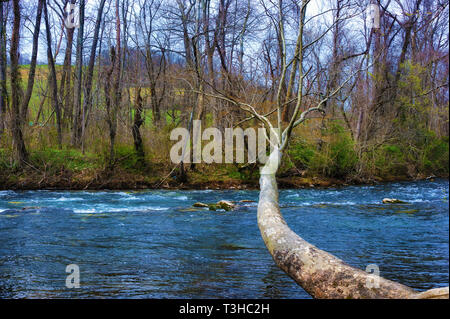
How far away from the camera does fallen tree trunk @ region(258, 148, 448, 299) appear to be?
215cm

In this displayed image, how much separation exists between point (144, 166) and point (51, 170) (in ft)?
11.9

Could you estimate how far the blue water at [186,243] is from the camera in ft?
15.6

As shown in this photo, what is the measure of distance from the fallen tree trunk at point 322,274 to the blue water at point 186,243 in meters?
1.42

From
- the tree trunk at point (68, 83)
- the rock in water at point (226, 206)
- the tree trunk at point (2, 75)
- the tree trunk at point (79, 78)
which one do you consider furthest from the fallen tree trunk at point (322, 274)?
the tree trunk at point (68, 83)

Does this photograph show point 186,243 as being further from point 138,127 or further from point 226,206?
point 138,127

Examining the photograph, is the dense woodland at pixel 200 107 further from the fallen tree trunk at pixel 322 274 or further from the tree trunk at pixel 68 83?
the fallen tree trunk at pixel 322 274

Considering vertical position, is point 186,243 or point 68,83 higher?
point 68,83

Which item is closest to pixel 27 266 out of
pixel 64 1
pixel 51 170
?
pixel 51 170

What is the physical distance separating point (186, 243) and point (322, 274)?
4828 mm

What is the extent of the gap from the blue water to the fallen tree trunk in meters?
1.42

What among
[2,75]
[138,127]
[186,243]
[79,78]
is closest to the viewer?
[186,243]

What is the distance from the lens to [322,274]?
2572mm

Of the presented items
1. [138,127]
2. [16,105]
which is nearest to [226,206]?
[138,127]

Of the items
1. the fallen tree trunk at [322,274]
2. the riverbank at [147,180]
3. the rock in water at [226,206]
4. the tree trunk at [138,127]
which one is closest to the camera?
the fallen tree trunk at [322,274]
